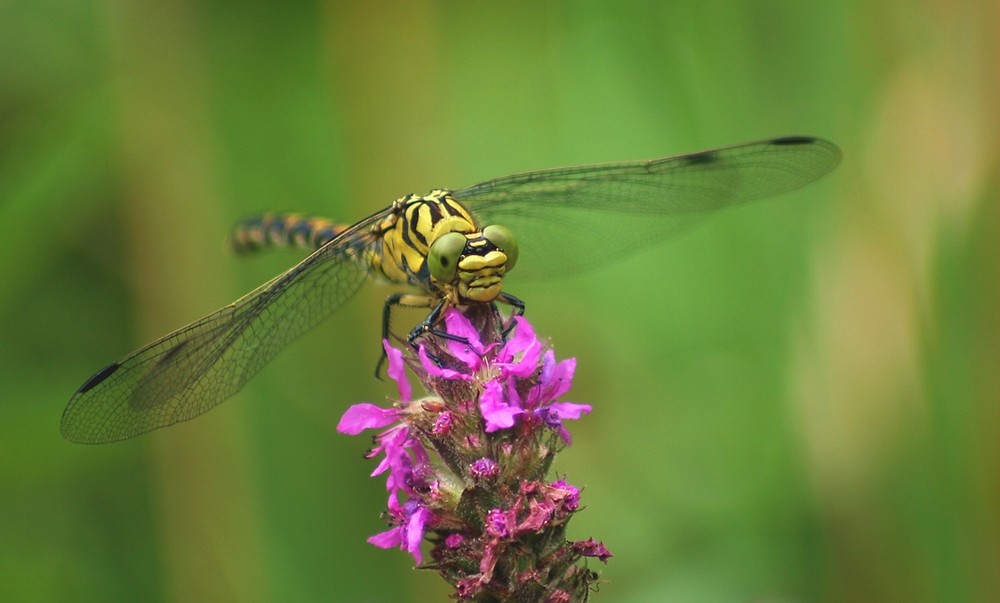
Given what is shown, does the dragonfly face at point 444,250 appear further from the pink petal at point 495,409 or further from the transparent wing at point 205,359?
the pink petal at point 495,409

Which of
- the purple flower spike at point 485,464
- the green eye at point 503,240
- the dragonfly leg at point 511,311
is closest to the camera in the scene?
the purple flower spike at point 485,464

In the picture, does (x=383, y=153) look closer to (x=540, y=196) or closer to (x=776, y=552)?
(x=540, y=196)

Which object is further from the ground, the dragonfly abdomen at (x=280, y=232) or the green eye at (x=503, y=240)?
the dragonfly abdomen at (x=280, y=232)

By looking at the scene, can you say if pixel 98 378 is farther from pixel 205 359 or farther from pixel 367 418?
pixel 367 418

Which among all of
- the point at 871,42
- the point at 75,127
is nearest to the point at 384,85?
the point at 75,127

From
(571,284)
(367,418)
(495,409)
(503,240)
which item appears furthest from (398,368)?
(571,284)

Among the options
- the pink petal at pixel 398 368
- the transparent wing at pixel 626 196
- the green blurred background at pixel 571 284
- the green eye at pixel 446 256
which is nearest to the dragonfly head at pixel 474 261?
the green eye at pixel 446 256
